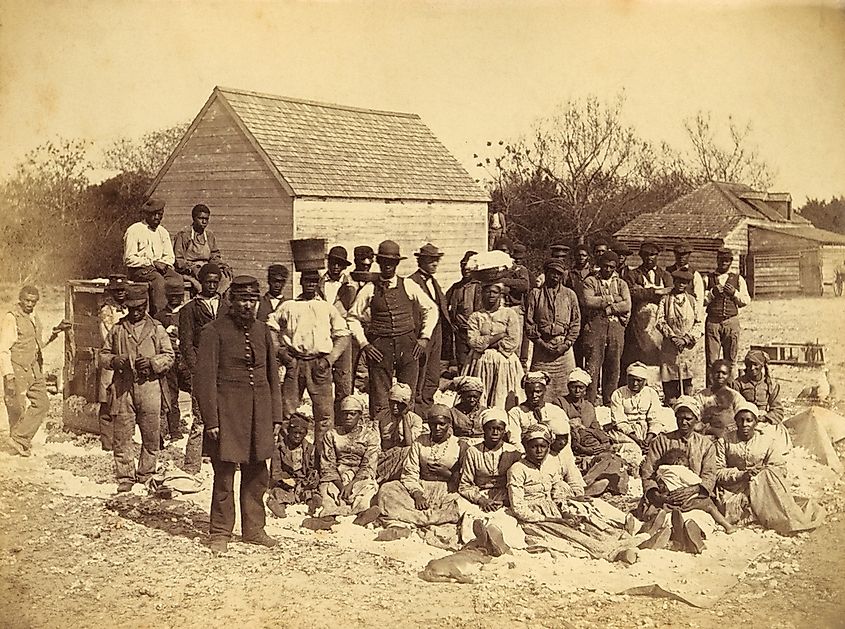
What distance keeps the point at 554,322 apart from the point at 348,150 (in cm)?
193

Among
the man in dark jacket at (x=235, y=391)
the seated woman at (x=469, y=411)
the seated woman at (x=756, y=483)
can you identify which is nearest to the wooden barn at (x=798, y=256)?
the seated woman at (x=756, y=483)

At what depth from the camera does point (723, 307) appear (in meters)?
7.10

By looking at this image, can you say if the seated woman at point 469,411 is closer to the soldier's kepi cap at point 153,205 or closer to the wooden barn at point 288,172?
the wooden barn at point 288,172

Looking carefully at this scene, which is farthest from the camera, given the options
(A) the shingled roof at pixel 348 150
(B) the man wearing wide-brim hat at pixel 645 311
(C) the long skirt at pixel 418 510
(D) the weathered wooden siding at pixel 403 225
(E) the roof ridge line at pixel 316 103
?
(B) the man wearing wide-brim hat at pixel 645 311

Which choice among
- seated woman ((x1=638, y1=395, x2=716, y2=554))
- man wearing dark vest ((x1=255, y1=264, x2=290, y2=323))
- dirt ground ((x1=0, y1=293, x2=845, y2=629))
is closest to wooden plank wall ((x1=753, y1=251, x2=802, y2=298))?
seated woman ((x1=638, y1=395, x2=716, y2=554))

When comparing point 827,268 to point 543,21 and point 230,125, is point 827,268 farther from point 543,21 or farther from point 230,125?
point 230,125

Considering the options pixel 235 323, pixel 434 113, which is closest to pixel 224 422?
pixel 235 323

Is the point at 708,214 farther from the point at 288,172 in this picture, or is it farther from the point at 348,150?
the point at 288,172

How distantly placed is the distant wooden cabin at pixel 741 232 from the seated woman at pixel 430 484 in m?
2.13

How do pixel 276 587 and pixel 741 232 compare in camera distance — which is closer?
pixel 276 587

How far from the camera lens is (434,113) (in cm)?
642

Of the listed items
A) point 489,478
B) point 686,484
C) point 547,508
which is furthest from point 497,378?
point 686,484

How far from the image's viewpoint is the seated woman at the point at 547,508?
5875 millimetres

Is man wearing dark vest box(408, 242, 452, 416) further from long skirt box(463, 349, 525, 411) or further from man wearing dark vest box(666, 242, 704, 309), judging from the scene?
man wearing dark vest box(666, 242, 704, 309)
